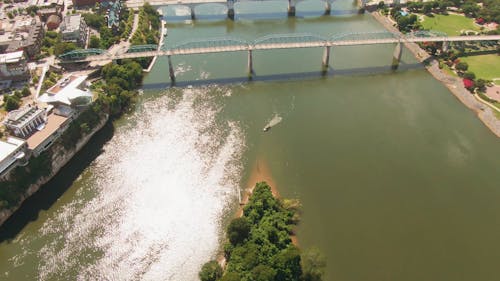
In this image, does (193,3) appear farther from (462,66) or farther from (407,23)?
(462,66)

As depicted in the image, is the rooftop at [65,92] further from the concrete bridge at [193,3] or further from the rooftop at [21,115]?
the concrete bridge at [193,3]

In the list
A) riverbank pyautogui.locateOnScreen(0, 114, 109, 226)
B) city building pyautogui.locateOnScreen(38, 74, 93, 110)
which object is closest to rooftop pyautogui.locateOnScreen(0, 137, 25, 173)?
riverbank pyautogui.locateOnScreen(0, 114, 109, 226)

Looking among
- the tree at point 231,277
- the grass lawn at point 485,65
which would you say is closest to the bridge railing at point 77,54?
the tree at point 231,277

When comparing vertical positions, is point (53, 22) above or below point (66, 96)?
above

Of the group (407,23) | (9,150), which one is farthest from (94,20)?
(407,23)

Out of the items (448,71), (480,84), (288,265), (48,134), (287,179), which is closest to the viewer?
(288,265)

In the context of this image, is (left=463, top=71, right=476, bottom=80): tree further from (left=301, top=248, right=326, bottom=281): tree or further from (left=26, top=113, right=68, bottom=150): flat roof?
(left=26, top=113, right=68, bottom=150): flat roof
